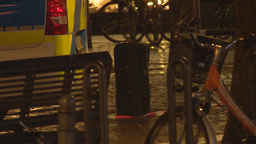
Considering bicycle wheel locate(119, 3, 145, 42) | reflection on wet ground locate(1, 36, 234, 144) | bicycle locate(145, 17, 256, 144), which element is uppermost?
bicycle locate(145, 17, 256, 144)

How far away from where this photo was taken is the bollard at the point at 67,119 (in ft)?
8.46

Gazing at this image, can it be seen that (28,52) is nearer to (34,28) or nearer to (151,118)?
(34,28)

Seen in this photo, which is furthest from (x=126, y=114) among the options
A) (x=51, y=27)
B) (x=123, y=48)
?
(x=51, y=27)

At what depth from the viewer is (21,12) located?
414 cm

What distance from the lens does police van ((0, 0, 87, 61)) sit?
4117mm

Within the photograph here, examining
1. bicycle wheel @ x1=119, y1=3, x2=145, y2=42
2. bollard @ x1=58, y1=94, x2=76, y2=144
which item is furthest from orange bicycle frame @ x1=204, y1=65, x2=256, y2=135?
bicycle wheel @ x1=119, y1=3, x2=145, y2=42

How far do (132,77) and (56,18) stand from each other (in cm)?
156

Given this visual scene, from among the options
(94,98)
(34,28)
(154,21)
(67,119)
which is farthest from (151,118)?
(154,21)

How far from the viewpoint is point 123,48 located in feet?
18.2

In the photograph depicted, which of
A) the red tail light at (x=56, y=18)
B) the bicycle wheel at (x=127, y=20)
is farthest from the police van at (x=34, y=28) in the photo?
→ the bicycle wheel at (x=127, y=20)

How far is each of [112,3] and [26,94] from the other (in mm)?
10602

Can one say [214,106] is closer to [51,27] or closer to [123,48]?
[123,48]

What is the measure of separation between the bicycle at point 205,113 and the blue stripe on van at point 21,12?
1.53 metres

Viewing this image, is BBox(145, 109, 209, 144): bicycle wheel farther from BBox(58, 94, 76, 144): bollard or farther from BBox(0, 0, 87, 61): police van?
BBox(0, 0, 87, 61): police van
